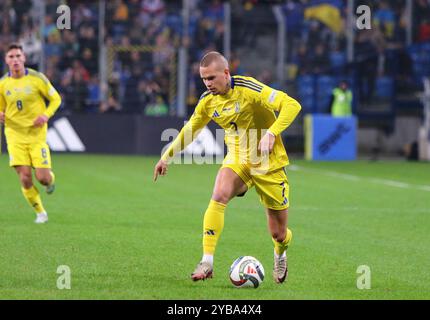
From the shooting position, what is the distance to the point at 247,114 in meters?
9.16

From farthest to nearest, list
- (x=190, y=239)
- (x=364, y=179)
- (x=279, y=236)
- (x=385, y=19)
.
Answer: (x=385, y=19)
(x=364, y=179)
(x=190, y=239)
(x=279, y=236)

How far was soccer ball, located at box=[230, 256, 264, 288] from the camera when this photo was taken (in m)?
8.67

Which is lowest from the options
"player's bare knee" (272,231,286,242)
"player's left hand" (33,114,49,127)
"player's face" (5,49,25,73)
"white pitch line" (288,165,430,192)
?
"white pitch line" (288,165,430,192)

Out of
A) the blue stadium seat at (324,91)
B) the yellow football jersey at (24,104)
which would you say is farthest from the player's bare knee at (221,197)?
the blue stadium seat at (324,91)

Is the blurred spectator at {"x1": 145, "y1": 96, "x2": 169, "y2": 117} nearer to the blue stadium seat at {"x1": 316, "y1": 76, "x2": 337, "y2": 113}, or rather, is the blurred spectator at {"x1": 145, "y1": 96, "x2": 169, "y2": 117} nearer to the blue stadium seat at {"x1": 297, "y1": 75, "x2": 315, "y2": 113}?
the blue stadium seat at {"x1": 297, "y1": 75, "x2": 315, "y2": 113}

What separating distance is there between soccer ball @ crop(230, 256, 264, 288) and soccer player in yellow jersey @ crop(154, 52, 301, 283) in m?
0.23

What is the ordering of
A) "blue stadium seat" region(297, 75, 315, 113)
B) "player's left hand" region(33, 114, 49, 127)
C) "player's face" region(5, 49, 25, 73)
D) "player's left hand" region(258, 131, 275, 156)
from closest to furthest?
"player's left hand" region(258, 131, 275, 156) < "player's face" region(5, 49, 25, 73) < "player's left hand" region(33, 114, 49, 127) < "blue stadium seat" region(297, 75, 315, 113)

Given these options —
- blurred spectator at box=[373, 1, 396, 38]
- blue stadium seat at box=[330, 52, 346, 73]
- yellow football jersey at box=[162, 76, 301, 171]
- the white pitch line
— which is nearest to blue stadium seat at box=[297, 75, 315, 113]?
blue stadium seat at box=[330, 52, 346, 73]

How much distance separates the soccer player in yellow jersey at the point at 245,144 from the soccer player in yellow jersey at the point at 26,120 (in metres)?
4.79

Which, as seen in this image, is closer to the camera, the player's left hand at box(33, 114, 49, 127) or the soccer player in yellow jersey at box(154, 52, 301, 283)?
the soccer player in yellow jersey at box(154, 52, 301, 283)

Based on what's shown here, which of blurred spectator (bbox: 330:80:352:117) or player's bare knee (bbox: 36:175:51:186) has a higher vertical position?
player's bare knee (bbox: 36:175:51:186)

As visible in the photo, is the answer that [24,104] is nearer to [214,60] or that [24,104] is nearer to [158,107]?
[214,60]

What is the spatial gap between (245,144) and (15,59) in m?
→ 5.39

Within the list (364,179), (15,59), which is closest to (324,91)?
(364,179)
